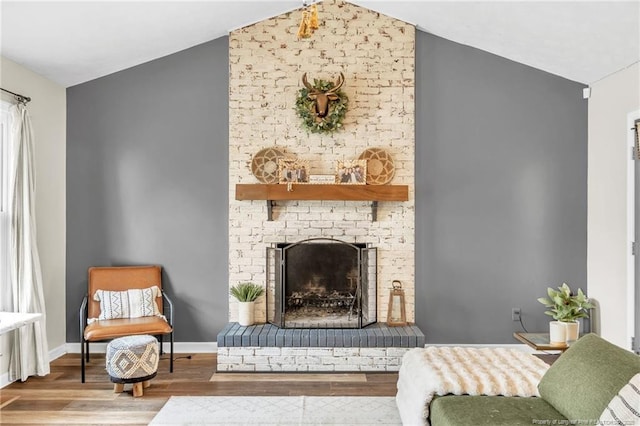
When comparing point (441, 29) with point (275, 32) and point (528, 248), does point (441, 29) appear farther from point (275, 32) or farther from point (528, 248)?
point (528, 248)

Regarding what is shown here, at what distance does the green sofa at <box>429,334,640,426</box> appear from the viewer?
2.04 m

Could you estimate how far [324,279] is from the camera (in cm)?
479

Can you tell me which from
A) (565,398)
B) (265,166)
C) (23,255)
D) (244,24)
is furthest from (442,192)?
(23,255)

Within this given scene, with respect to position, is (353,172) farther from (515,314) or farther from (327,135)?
(515,314)

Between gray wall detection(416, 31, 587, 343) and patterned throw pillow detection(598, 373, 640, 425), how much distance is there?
116 inches

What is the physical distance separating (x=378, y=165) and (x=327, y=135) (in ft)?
1.91

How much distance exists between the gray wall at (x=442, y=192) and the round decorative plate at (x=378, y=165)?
0.33 m

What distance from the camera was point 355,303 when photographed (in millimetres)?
4785

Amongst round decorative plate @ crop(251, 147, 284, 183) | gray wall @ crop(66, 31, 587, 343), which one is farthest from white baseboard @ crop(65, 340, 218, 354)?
round decorative plate @ crop(251, 147, 284, 183)

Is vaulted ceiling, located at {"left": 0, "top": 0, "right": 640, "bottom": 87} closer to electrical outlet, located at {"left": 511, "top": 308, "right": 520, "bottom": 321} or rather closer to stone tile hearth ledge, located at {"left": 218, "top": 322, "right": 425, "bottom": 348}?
electrical outlet, located at {"left": 511, "top": 308, "right": 520, "bottom": 321}

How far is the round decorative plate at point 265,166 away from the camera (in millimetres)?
4746

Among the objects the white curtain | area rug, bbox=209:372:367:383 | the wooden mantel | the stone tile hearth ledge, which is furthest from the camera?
the wooden mantel

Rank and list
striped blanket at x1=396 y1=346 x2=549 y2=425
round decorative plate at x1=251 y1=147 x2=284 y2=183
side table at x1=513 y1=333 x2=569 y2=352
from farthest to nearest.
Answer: round decorative plate at x1=251 y1=147 x2=284 y2=183
side table at x1=513 y1=333 x2=569 y2=352
striped blanket at x1=396 y1=346 x2=549 y2=425

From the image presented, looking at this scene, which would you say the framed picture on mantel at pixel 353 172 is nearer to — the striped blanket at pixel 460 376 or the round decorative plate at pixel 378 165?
the round decorative plate at pixel 378 165
